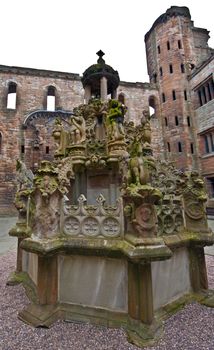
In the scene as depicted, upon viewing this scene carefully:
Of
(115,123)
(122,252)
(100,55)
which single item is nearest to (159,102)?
(100,55)

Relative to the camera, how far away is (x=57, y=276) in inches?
132

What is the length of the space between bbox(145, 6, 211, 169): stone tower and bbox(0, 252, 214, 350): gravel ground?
19.0 meters

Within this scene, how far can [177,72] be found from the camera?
2238cm

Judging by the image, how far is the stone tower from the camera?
69.8ft

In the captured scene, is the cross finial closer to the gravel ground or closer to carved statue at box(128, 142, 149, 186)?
carved statue at box(128, 142, 149, 186)

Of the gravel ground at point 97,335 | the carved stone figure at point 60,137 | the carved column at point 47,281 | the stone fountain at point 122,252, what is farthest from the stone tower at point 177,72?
the carved column at point 47,281

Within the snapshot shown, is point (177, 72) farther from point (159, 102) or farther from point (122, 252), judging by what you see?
point (122, 252)

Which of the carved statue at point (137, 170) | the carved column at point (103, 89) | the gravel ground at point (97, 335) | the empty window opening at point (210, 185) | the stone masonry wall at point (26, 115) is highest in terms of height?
the stone masonry wall at point (26, 115)

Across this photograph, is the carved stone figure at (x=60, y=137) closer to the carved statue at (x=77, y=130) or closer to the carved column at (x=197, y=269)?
the carved statue at (x=77, y=130)

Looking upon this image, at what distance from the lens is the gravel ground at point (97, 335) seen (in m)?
2.56

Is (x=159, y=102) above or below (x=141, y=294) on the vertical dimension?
above

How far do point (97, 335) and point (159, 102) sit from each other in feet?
80.8

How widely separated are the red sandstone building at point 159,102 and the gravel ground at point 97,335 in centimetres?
1671

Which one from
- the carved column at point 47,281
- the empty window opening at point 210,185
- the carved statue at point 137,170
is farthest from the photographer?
the empty window opening at point 210,185
